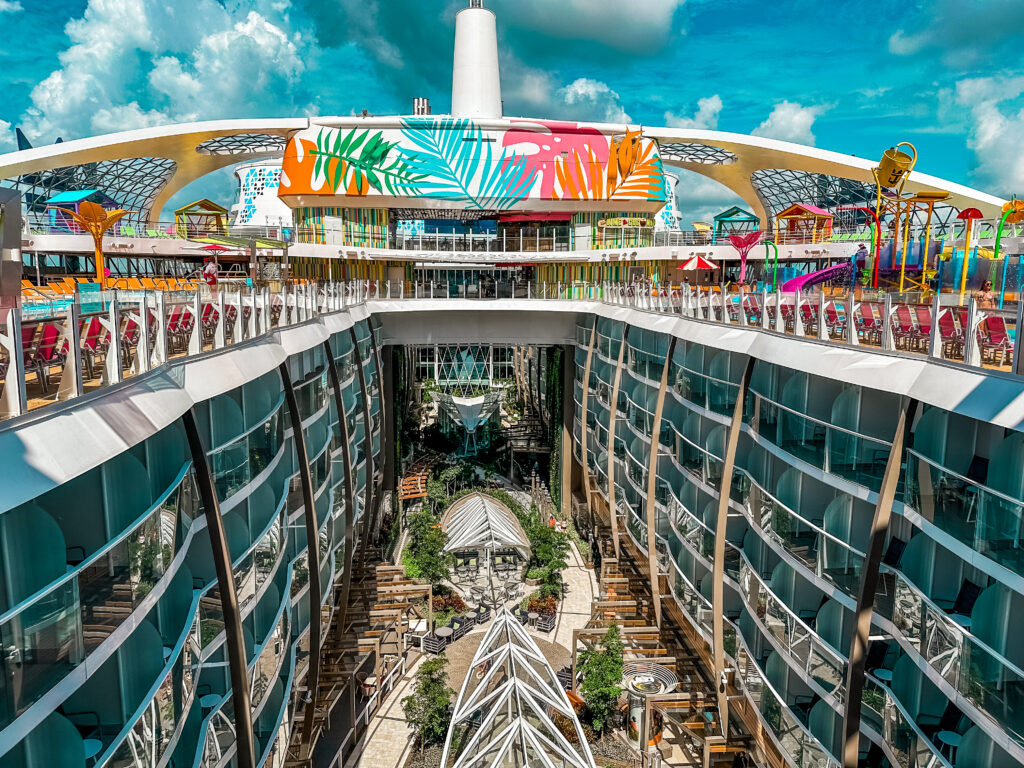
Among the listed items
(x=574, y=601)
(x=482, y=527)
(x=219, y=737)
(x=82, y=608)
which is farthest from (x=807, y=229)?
(x=82, y=608)

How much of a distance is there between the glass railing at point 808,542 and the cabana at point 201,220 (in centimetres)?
2699

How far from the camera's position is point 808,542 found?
441 inches

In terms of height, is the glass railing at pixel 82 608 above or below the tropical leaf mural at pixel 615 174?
below

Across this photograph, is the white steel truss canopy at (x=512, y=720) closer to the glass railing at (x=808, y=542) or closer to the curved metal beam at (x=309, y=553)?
the curved metal beam at (x=309, y=553)

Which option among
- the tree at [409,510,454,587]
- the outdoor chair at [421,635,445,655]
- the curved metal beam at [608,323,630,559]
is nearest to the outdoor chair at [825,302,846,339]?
the curved metal beam at [608,323,630,559]

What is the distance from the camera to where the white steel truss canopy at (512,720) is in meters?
12.6

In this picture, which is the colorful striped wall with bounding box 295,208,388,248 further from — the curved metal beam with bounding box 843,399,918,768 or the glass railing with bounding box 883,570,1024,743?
the glass railing with bounding box 883,570,1024,743

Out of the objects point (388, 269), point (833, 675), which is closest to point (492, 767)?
point (833, 675)

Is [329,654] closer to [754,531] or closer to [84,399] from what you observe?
[754,531]

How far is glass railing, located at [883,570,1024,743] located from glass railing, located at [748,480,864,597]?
896mm

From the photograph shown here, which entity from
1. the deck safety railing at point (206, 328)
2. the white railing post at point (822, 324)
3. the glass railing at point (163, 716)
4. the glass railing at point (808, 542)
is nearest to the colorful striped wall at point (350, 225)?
the deck safety railing at point (206, 328)

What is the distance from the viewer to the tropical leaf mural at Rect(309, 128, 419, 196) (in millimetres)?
31672

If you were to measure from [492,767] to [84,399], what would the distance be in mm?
9835

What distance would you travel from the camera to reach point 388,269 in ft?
117
